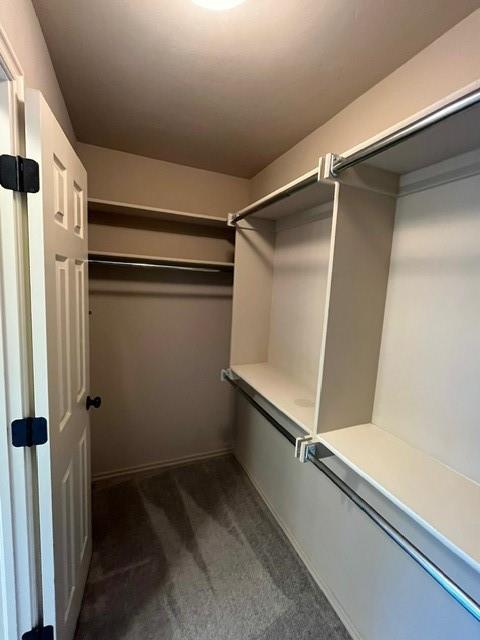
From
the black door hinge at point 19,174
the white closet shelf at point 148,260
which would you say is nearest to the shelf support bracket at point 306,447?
the black door hinge at point 19,174

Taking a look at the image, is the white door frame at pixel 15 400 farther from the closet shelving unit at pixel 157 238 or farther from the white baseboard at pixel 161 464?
the white baseboard at pixel 161 464

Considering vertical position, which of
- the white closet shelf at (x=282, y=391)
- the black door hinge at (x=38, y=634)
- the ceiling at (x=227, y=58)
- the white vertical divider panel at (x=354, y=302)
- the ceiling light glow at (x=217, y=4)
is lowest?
the black door hinge at (x=38, y=634)

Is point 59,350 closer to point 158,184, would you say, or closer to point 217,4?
point 217,4

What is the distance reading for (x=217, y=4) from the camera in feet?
3.25

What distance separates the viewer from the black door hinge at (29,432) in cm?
98

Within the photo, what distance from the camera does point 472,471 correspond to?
1.03 m

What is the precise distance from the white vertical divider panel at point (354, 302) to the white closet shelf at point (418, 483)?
12 centimetres

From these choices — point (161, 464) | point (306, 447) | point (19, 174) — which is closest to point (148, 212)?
point (19, 174)

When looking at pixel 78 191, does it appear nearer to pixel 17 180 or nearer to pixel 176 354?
pixel 17 180

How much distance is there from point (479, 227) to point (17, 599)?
2051 millimetres

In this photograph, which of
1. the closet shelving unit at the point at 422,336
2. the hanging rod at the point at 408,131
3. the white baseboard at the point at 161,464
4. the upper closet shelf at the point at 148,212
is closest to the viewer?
the hanging rod at the point at 408,131

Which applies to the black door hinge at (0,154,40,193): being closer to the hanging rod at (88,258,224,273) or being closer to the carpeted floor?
the hanging rod at (88,258,224,273)

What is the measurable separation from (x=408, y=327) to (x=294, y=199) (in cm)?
89

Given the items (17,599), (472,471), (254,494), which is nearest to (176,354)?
(254,494)
